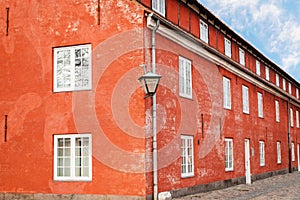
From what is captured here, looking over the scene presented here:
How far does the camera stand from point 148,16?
13.5m

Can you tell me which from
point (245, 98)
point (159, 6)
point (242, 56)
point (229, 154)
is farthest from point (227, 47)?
point (159, 6)

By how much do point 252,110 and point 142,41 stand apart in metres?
12.6

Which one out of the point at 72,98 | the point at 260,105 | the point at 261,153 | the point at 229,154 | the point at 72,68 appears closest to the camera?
the point at 72,98

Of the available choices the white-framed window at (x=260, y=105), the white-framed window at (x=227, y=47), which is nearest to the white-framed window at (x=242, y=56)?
the white-framed window at (x=227, y=47)

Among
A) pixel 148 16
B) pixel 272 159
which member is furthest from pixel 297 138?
pixel 148 16

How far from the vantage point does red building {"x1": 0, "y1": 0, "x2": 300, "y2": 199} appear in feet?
43.5

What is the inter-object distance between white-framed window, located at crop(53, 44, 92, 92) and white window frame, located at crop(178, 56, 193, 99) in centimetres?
347

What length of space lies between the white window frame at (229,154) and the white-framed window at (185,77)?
4.45m

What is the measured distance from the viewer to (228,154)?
20.2 metres

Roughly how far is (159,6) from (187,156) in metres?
5.28

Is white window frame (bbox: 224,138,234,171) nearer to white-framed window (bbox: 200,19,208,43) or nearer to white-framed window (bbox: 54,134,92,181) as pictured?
white-framed window (bbox: 200,19,208,43)

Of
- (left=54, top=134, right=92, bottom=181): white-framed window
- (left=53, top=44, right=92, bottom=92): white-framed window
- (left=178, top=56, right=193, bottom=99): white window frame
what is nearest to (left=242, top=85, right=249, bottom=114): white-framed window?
(left=178, top=56, right=193, bottom=99): white window frame

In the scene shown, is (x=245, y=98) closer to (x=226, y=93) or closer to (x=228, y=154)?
(x=226, y=93)

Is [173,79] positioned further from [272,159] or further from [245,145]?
[272,159]
